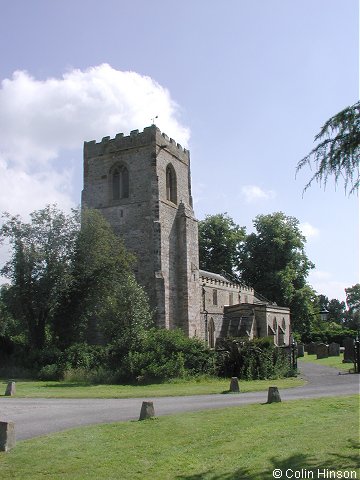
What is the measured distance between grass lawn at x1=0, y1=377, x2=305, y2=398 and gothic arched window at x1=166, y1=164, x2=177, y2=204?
16.2 meters

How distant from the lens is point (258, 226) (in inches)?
2325

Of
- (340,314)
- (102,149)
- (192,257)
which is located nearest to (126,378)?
(192,257)

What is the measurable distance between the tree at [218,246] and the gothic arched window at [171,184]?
75.8ft

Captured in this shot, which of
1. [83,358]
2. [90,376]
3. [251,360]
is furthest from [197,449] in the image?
[83,358]

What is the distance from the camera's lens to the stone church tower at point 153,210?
33000 mm

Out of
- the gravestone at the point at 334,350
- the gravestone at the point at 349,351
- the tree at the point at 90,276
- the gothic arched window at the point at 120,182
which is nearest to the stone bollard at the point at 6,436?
the tree at the point at 90,276

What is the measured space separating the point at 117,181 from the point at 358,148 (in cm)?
3004

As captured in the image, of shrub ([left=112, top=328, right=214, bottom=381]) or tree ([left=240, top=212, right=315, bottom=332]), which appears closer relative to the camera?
shrub ([left=112, top=328, right=214, bottom=381])

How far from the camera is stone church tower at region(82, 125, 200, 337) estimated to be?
3300cm

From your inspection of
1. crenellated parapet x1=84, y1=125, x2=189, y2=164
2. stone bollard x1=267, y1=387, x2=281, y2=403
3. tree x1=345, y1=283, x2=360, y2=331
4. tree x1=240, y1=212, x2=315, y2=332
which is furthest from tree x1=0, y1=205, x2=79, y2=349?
tree x1=345, y1=283, x2=360, y2=331

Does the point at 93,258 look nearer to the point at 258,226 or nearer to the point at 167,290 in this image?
the point at 167,290

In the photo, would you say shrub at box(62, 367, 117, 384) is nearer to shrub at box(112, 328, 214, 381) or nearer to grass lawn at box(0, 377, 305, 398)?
shrub at box(112, 328, 214, 381)

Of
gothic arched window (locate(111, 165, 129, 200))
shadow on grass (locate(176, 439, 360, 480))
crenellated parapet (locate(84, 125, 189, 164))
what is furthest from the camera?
gothic arched window (locate(111, 165, 129, 200))

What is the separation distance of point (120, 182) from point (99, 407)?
22.8 m
